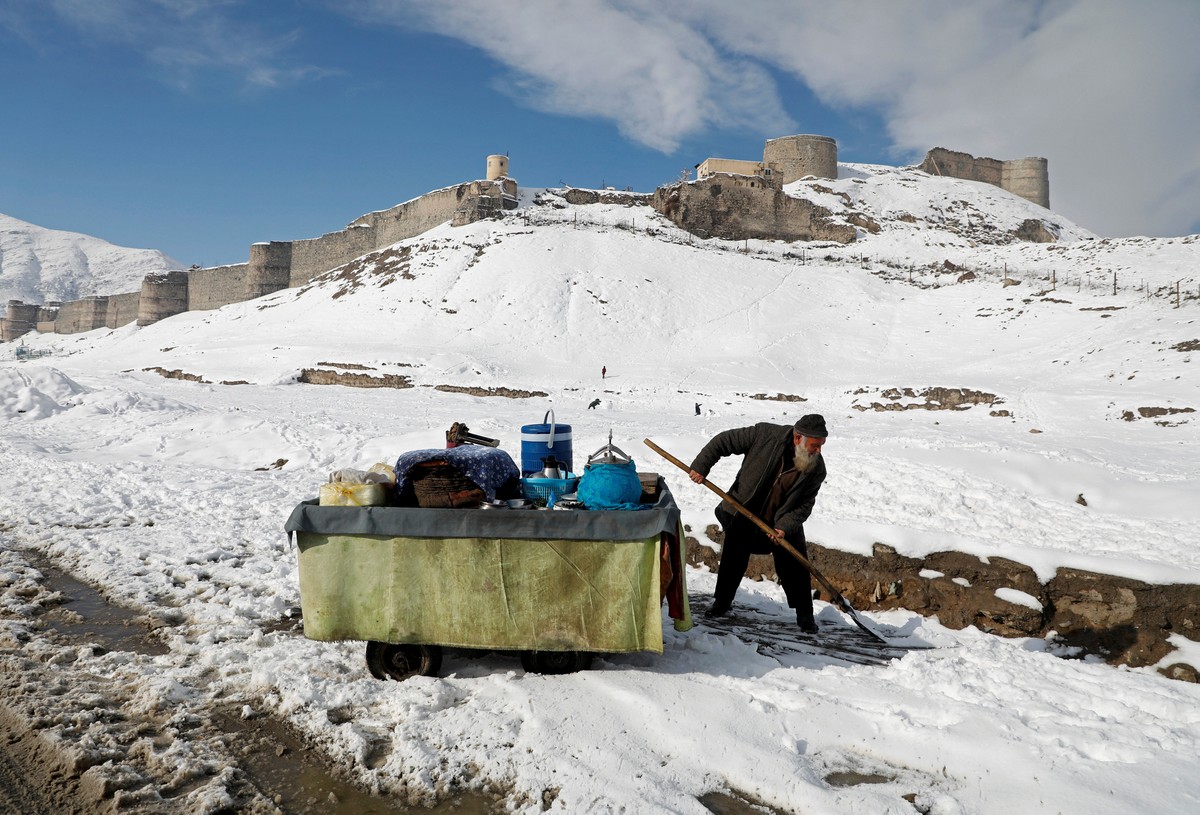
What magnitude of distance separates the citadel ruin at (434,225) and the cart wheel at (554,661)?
55.4 metres

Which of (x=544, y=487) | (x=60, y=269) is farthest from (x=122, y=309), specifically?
(x=60, y=269)

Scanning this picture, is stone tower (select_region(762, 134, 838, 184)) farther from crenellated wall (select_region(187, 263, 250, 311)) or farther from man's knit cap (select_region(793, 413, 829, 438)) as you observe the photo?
man's knit cap (select_region(793, 413, 829, 438))

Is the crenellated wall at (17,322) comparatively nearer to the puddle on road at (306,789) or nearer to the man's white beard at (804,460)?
the puddle on road at (306,789)

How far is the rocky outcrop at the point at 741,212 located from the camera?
60.0 meters

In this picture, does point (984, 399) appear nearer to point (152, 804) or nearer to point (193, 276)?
point (152, 804)

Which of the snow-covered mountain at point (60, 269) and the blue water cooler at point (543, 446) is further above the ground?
the snow-covered mountain at point (60, 269)

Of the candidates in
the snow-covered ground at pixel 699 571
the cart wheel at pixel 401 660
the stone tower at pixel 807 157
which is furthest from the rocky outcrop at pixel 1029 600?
the stone tower at pixel 807 157

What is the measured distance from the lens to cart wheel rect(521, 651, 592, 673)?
13.1ft

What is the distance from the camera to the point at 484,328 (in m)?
37.6

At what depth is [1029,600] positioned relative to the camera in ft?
18.3

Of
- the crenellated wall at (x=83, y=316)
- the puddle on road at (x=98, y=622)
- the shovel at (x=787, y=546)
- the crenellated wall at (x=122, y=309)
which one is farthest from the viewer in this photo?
the crenellated wall at (x=83, y=316)

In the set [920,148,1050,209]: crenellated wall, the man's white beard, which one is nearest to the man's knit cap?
the man's white beard

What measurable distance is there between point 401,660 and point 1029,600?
500 cm

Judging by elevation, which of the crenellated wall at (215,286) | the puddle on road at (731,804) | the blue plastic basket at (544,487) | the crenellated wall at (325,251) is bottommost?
the puddle on road at (731,804)
